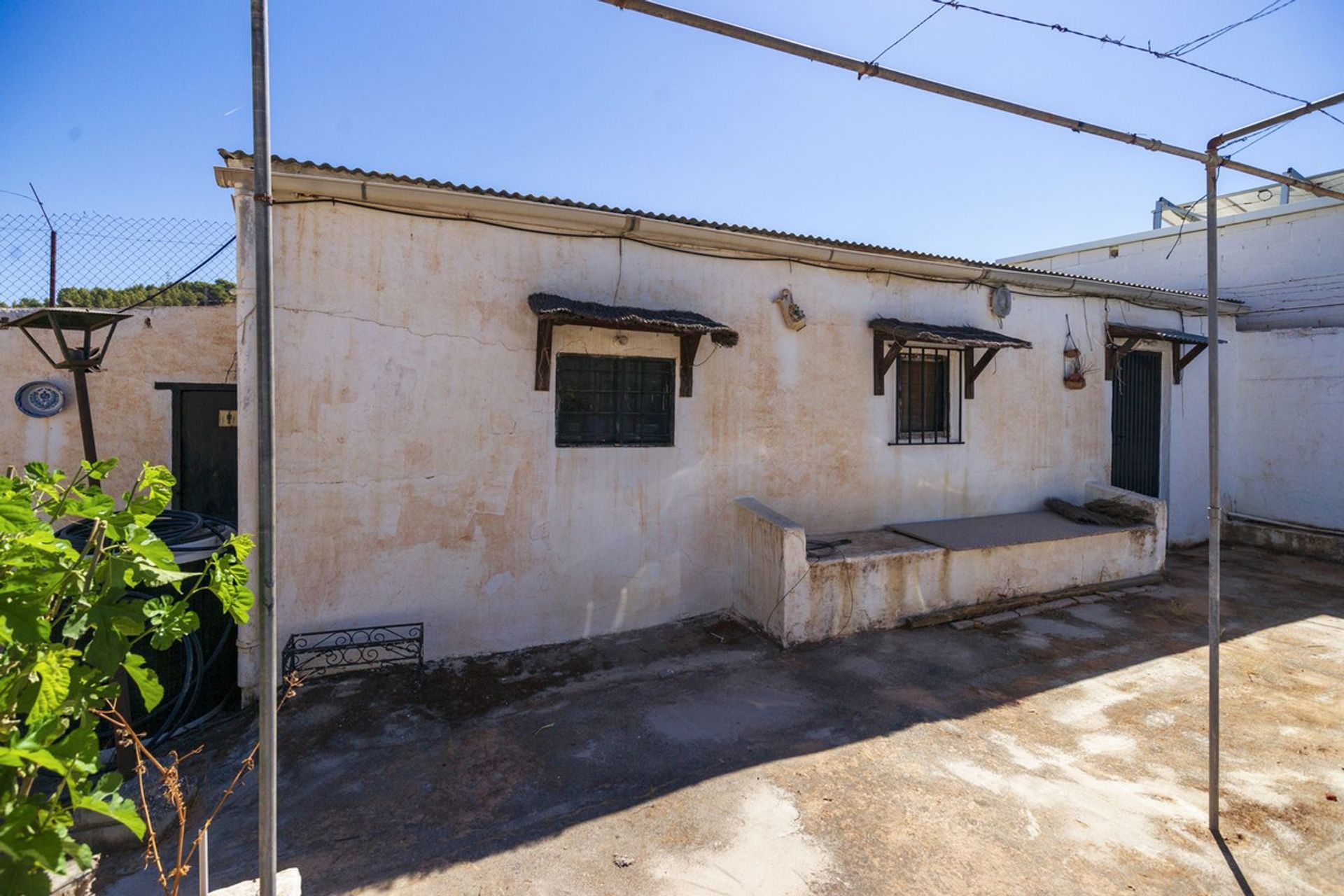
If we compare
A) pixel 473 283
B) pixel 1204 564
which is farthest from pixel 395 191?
pixel 1204 564

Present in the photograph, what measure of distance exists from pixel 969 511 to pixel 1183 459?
16.4 ft

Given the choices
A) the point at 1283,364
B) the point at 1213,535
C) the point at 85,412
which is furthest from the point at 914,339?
the point at 1283,364

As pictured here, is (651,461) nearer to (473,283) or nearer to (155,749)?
(473,283)

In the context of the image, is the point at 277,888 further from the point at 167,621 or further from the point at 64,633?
the point at 64,633

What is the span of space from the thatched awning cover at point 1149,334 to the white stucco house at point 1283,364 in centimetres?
158

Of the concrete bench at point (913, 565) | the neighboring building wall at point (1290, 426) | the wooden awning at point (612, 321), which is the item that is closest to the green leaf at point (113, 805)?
the wooden awning at point (612, 321)

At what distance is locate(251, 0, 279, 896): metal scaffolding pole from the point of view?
5.56 ft

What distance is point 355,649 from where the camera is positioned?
5.04 m

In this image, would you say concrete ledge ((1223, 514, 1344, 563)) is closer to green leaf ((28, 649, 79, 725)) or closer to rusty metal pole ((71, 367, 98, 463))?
green leaf ((28, 649, 79, 725))

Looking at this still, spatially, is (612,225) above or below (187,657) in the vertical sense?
above

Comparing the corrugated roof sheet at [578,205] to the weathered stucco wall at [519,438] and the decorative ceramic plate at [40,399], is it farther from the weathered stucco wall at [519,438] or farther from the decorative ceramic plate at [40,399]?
the decorative ceramic plate at [40,399]

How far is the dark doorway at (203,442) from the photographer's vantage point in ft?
20.0

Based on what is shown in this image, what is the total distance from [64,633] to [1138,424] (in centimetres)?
1187

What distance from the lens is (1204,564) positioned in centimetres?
901
